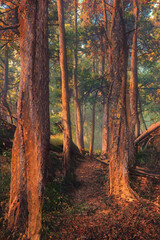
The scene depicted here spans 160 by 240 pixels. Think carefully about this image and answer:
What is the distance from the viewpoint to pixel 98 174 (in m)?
10.2

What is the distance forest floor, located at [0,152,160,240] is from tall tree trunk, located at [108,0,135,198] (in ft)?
3.29

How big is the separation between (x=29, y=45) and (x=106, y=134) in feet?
54.5

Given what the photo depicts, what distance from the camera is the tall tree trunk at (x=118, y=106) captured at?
751cm

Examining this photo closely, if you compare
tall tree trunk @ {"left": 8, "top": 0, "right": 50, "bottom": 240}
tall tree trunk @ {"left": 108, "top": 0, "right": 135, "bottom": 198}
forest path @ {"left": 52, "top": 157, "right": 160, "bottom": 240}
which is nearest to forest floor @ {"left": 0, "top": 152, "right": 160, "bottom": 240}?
forest path @ {"left": 52, "top": 157, "right": 160, "bottom": 240}

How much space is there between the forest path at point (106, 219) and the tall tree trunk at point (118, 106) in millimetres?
884

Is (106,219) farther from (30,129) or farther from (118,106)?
(118,106)

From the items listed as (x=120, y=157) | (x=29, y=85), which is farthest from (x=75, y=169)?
(x=29, y=85)

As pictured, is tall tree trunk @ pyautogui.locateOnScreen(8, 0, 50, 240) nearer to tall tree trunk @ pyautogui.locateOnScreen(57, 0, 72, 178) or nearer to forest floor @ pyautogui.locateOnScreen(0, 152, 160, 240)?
forest floor @ pyautogui.locateOnScreen(0, 152, 160, 240)

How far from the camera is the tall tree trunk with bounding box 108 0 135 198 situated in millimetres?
7512

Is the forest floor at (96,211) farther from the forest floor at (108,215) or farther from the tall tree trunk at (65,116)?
the tall tree trunk at (65,116)

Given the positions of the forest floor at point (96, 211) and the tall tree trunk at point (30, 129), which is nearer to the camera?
the forest floor at point (96, 211)

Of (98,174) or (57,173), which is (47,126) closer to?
(57,173)

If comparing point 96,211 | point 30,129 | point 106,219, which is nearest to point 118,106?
point 30,129

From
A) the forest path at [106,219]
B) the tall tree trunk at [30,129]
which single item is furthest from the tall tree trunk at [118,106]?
the tall tree trunk at [30,129]
